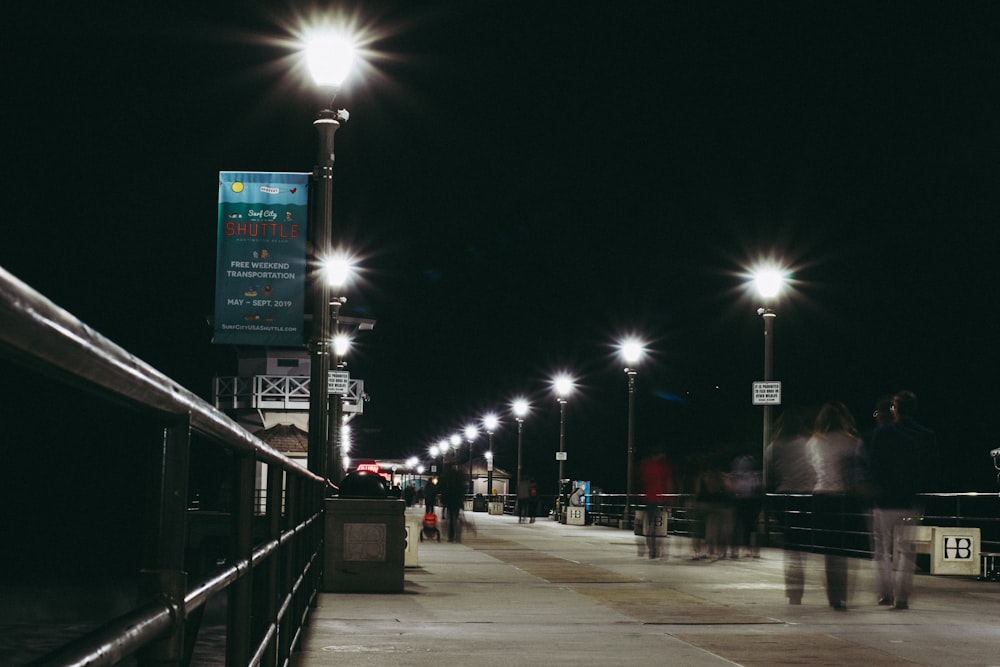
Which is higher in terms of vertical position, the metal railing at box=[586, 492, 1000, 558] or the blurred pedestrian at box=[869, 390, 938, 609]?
the blurred pedestrian at box=[869, 390, 938, 609]

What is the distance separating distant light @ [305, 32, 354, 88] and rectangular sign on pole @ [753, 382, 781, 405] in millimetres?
14261

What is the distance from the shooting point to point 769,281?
25.6 metres

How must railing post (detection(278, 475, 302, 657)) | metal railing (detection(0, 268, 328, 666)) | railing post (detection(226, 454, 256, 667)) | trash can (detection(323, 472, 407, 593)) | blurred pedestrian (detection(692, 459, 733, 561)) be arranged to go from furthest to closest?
blurred pedestrian (detection(692, 459, 733, 561))
trash can (detection(323, 472, 407, 593))
railing post (detection(278, 475, 302, 657))
railing post (detection(226, 454, 256, 667))
metal railing (detection(0, 268, 328, 666))

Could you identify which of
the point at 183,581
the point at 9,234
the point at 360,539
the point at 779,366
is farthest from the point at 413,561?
the point at 9,234

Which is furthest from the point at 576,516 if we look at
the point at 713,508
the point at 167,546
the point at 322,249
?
the point at 167,546

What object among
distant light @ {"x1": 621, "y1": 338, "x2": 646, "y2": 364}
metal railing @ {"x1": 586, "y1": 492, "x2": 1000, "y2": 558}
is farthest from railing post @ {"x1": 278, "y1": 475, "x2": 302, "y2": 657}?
distant light @ {"x1": 621, "y1": 338, "x2": 646, "y2": 364}

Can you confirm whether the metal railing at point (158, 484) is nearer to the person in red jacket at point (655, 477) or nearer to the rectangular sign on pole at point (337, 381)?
the rectangular sign on pole at point (337, 381)

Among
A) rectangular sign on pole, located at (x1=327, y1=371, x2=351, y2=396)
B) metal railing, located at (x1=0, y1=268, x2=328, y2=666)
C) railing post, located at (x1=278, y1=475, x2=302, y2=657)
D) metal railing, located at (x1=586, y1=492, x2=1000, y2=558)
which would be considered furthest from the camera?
rectangular sign on pole, located at (x1=327, y1=371, x2=351, y2=396)

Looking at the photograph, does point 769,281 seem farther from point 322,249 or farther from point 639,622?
point 639,622

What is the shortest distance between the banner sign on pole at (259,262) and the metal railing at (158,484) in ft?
30.6

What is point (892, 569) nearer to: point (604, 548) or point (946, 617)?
point (946, 617)

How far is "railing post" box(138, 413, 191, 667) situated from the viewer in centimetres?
207

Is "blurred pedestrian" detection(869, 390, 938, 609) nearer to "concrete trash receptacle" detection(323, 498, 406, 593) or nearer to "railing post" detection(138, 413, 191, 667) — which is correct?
"concrete trash receptacle" detection(323, 498, 406, 593)

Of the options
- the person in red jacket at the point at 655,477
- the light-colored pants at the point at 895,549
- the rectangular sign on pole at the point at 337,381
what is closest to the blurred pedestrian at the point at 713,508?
the person in red jacket at the point at 655,477
